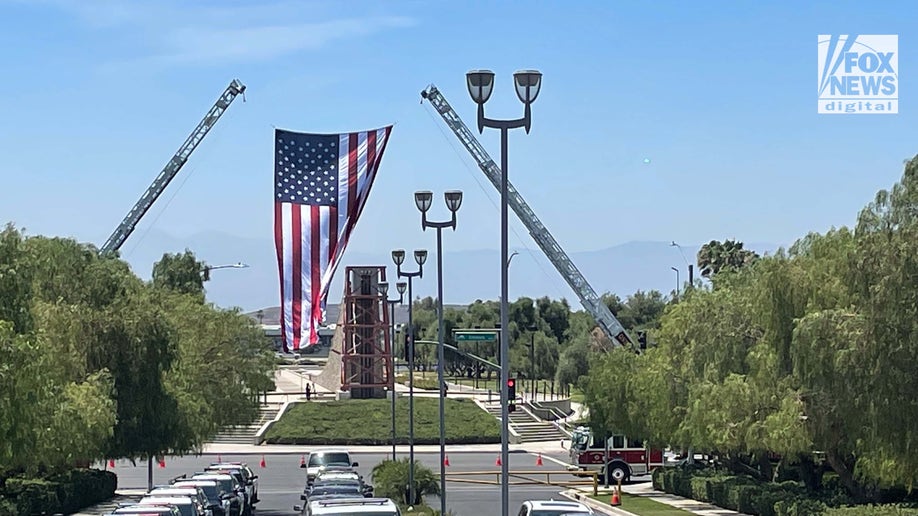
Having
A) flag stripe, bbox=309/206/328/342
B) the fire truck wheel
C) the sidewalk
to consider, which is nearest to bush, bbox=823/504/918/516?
flag stripe, bbox=309/206/328/342

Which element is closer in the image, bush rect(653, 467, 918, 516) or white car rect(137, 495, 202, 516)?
white car rect(137, 495, 202, 516)

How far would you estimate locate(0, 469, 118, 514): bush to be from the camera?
36.7 metres

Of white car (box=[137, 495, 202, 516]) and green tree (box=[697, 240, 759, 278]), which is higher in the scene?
green tree (box=[697, 240, 759, 278])

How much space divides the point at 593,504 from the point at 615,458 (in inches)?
434

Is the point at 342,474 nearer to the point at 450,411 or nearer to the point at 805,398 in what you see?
the point at 805,398

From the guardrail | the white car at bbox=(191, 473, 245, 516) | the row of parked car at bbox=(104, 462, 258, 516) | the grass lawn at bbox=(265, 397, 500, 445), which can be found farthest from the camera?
the grass lawn at bbox=(265, 397, 500, 445)

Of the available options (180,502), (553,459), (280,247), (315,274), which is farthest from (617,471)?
(180,502)

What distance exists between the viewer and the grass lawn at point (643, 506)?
1598 inches

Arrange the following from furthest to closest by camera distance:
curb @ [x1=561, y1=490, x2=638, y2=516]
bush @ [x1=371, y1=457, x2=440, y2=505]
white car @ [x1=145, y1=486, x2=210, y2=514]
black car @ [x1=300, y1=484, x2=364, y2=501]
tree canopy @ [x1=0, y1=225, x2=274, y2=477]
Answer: curb @ [x1=561, y1=490, x2=638, y2=516] → bush @ [x1=371, y1=457, x2=440, y2=505] → black car @ [x1=300, y1=484, x2=364, y2=501] → white car @ [x1=145, y1=486, x2=210, y2=514] → tree canopy @ [x1=0, y1=225, x2=274, y2=477]

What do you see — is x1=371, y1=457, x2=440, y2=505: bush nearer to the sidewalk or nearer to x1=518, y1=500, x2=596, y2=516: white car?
x1=518, y1=500, x2=596, y2=516: white car

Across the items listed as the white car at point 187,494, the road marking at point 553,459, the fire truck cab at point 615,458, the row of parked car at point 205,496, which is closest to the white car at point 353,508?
the row of parked car at point 205,496

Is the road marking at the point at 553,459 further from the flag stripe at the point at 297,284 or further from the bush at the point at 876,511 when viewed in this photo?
the bush at the point at 876,511

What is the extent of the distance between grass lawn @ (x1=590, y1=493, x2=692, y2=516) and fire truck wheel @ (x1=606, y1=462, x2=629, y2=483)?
5255mm

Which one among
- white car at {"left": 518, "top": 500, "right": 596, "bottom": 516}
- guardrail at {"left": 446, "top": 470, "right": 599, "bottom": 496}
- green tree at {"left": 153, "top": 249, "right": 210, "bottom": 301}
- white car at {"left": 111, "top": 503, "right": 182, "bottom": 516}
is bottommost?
guardrail at {"left": 446, "top": 470, "right": 599, "bottom": 496}
